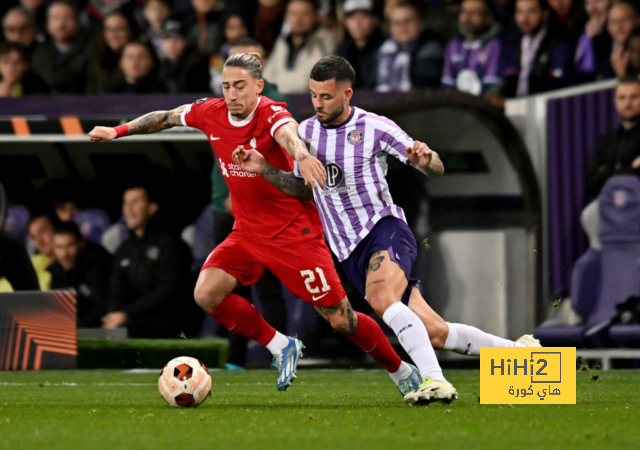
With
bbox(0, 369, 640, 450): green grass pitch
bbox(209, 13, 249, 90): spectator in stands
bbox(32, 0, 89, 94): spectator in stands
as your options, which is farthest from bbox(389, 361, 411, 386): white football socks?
bbox(32, 0, 89, 94): spectator in stands

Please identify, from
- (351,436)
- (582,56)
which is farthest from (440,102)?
(351,436)

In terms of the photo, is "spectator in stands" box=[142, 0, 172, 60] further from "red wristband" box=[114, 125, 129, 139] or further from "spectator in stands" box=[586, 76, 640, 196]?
"red wristband" box=[114, 125, 129, 139]

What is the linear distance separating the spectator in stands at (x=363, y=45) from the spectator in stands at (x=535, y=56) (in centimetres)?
148

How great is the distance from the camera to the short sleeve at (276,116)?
6.00 meters

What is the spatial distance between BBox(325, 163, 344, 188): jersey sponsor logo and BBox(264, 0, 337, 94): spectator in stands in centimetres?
594

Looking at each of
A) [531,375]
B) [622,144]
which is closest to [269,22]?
[622,144]

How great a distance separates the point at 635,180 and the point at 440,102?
179cm

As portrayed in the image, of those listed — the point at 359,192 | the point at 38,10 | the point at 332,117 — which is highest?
the point at 38,10

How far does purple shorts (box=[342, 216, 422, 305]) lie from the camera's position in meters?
5.86

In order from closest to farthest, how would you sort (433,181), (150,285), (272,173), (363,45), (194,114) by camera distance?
(272,173) < (194,114) < (433,181) < (150,285) < (363,45)

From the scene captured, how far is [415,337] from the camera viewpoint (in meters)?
5.64

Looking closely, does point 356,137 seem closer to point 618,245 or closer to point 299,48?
point 618,245

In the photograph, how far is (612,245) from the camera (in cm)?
977

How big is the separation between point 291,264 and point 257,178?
51 cm
